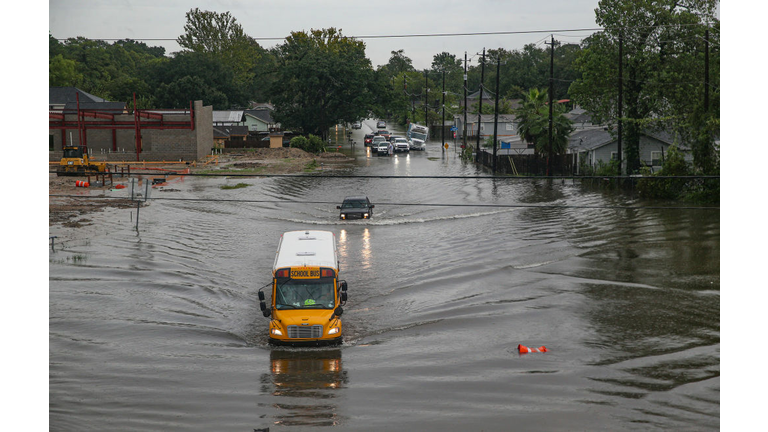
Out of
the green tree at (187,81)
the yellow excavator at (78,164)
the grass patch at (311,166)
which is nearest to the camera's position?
the yellow excavator at (78,164)

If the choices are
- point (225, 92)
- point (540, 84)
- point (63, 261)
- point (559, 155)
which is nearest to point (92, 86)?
point (225, 92)

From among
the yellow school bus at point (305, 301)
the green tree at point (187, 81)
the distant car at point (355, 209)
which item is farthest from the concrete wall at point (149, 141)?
the yellow school bus at point (305, 301)

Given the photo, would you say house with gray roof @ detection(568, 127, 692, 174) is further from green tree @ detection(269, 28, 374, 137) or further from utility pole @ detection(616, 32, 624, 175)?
green tree @ detection(269, 28, 374, 137)

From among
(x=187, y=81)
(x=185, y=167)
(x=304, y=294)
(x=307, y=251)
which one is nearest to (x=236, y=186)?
(x=185, y=167)

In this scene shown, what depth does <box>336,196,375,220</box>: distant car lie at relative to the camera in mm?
42750

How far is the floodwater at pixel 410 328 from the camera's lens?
15727mm

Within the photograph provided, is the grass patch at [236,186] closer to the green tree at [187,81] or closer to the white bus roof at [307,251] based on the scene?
the white bus roof at [307,251]

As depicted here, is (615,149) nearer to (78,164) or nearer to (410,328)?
(410,328)

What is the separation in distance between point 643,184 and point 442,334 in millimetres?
31102

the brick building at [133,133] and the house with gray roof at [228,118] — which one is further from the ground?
the house with gray roof at [228,118]

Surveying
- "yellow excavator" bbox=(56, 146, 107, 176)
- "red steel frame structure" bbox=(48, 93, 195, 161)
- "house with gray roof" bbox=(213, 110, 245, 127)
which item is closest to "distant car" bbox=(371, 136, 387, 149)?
"red steel frame structure" bbox=(48, 93, 195, 161)

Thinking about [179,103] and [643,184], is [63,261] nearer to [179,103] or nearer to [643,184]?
[643,184]

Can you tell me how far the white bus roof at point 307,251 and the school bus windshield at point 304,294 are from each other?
0.54m

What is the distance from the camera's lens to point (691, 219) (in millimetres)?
40656
